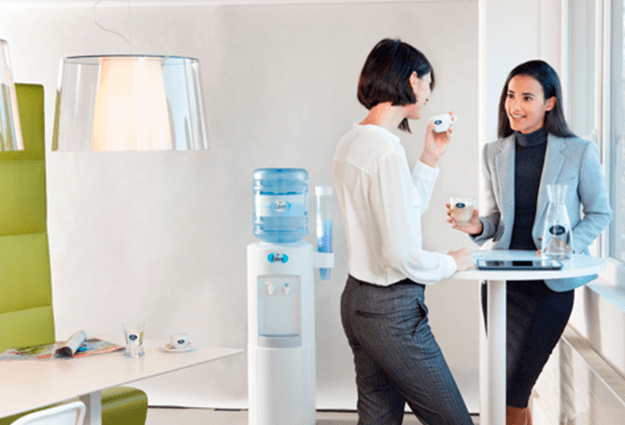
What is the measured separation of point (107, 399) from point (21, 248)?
0.81 m

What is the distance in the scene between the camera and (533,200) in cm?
234

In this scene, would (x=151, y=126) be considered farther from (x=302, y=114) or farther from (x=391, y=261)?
(x=302, y=114)

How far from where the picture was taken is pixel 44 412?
157 centimetres

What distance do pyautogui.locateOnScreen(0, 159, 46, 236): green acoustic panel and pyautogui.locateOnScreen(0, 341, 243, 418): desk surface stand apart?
0.97 meters

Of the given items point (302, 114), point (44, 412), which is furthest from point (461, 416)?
point (302, 114)

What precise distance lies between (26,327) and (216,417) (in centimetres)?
142

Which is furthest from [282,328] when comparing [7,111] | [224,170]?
[7,111]

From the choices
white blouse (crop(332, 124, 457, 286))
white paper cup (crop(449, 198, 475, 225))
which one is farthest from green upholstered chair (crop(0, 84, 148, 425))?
white paper cup (crop(449, 198, 475, 225))

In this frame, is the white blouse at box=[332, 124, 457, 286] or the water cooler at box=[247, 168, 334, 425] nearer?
the white blouse at box=[332, 124, 457, 286]

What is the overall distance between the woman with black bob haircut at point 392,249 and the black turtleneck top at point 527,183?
0.57m

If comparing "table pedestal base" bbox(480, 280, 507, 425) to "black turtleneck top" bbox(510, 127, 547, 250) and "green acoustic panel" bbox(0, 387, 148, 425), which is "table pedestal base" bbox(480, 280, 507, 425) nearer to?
"black turtleneck top" bbox(510, 127, 547, 250)

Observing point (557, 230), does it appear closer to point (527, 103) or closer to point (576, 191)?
point (576, 191)

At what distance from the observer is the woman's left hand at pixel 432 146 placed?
2.04 meters

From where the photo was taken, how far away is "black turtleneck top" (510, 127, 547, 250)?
7.69ft
